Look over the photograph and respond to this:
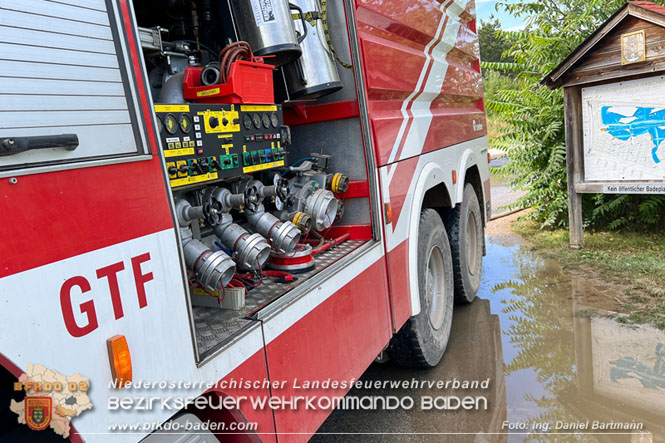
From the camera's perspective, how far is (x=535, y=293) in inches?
197

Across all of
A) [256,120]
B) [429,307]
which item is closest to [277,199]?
[256,120]

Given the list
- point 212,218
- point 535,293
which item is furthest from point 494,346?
point 212,218

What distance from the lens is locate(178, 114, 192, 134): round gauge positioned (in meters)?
1.78

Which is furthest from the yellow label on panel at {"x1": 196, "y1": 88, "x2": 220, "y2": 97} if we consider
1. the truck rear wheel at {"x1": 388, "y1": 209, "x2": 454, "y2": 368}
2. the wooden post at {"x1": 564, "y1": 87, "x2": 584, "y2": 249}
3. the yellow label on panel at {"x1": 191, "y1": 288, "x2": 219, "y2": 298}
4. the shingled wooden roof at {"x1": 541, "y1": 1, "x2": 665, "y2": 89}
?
the wooden post at {"x1": 564, "y1": 87, "x2": 584, "y2": 249}

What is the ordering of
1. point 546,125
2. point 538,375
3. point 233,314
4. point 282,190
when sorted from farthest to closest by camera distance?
point 546,125 → point 538,375 → point 282,190 → point 233,314

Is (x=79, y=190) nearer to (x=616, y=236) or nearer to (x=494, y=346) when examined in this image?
(x=494, y=346)

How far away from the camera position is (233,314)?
6.10 ft

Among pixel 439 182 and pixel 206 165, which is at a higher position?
pixel 206 165

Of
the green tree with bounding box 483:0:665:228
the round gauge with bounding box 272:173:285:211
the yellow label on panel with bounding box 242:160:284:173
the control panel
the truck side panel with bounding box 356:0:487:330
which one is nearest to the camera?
the control panel

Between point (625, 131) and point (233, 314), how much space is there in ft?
18.4

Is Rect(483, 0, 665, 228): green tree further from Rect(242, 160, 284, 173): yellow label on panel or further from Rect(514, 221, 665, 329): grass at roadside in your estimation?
Rect(242, 160, 284, 173): yellow label on panel

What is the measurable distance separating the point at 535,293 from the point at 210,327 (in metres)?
4.06

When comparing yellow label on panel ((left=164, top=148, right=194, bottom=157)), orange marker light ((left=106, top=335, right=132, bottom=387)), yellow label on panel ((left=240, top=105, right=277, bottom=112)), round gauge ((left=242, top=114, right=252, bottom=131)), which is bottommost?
orange marker light ((left=106, top=335, right=132, bottom=387))

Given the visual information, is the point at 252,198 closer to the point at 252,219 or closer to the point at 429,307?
the point at 252,219
